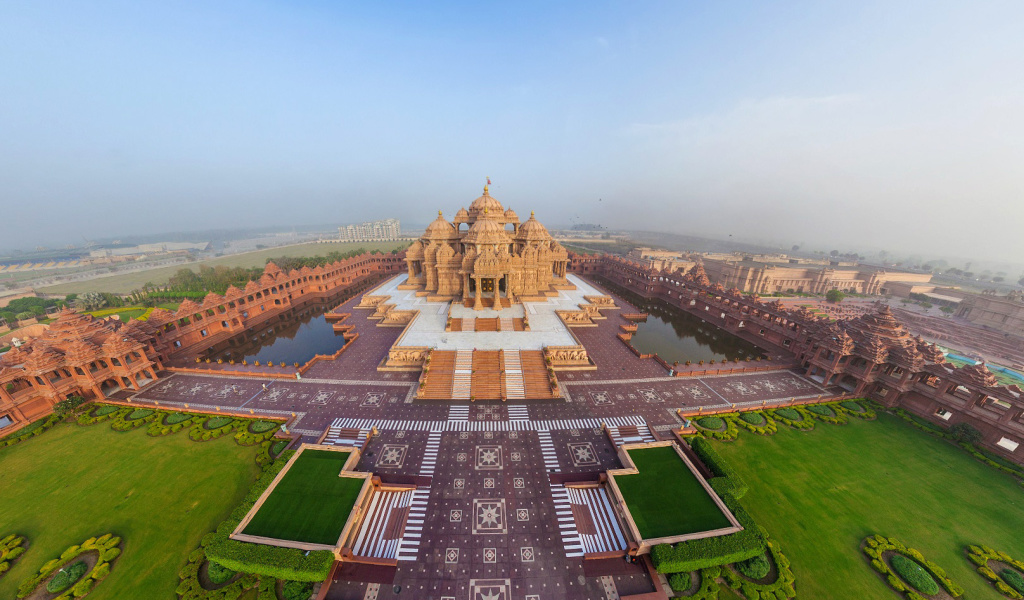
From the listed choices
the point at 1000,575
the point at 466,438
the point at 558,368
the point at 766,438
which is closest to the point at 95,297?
the point at 466,438

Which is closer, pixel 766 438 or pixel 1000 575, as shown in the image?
pixel 1000 575

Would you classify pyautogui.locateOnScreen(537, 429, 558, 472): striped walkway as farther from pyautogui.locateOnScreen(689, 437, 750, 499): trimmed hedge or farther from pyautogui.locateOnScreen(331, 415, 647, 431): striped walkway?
pyautogui.locateOnScreen(689, 437, 750, 499): trimmed hedge

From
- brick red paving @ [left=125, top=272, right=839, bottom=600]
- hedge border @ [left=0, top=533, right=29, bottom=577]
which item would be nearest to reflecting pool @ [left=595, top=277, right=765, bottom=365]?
brick red paving @ [left=125, top=272, right=839, bottom=600]

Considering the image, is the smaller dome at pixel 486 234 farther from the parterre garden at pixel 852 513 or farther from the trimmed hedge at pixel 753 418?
the trimmed hedge at pixel 753 418

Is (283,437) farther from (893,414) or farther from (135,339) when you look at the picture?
(893,414)

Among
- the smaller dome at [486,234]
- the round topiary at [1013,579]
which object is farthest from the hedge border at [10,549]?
the round topiary at [1013,579]

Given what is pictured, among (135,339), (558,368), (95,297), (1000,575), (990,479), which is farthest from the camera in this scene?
(95,297)

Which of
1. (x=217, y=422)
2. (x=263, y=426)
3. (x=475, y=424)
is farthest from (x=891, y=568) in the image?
(x=217, y=422)
